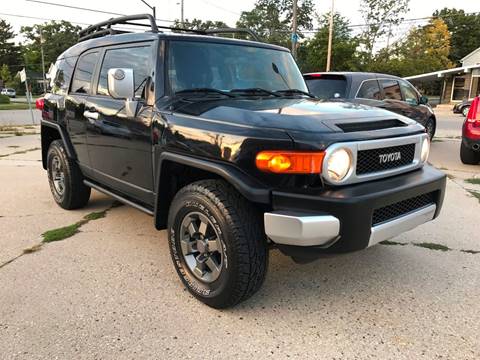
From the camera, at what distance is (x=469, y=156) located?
8258 millimetres

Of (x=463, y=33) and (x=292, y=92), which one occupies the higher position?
(x=463, y=33)

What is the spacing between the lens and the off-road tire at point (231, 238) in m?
2.61

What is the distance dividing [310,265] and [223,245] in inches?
47.1

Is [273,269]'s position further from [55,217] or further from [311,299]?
[55,217]

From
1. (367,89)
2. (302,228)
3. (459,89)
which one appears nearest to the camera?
(302,228)

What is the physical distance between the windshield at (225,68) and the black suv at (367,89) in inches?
122

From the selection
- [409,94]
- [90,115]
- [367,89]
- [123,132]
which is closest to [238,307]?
[123,132]

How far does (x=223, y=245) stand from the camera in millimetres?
2697

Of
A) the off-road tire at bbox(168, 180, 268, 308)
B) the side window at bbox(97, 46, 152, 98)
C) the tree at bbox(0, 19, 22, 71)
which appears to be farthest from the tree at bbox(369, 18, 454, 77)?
the tree at bbox(0, 19, 22, 71)

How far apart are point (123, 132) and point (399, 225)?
230cm

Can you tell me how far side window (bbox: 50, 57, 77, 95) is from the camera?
15.7 feet

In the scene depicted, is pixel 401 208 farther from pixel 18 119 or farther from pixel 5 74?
pixel 5 74

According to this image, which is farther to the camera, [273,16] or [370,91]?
[273,16]

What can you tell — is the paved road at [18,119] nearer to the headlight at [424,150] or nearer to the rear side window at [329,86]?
the rear side window at [329,86]
